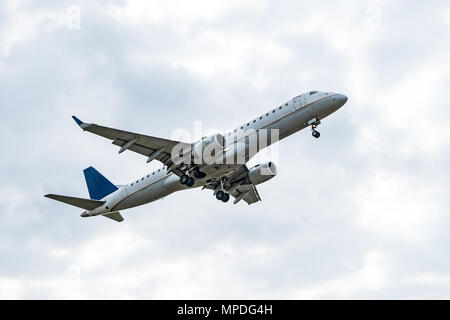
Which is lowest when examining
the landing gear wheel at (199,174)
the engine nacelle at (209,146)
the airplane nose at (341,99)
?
the landing gear wheel at (199,174)

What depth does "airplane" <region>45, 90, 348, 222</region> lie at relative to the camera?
46344mm

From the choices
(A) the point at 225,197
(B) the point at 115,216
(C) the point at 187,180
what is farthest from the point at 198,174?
(B) the point at 115,216

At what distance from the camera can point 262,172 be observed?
175 ft

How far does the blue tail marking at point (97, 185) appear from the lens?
186ft

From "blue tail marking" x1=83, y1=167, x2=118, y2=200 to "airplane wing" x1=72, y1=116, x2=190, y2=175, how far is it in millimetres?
8901

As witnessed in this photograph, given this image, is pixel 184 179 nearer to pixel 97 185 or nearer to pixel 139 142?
pixel 139 142

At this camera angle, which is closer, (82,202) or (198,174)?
(198,174)

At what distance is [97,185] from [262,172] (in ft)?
46.3

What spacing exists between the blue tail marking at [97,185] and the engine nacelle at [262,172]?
1127 cm

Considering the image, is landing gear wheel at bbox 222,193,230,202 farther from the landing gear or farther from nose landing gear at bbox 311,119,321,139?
nose landing gear at bbox 311,119,321,139

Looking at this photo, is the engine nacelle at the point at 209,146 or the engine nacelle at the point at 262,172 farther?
the engine nacelle at the point at 262,172

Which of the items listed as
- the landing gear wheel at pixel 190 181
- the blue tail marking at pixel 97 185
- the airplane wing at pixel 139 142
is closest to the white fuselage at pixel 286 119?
the landing gear wheel at pixel 190 181

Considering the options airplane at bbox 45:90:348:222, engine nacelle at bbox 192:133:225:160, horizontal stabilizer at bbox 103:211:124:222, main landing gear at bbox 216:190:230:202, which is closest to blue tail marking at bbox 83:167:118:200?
horizontal stabilizer at bbox 103:211:124:222

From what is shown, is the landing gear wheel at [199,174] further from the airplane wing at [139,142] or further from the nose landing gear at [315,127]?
the nose landing gear at [315,127]
